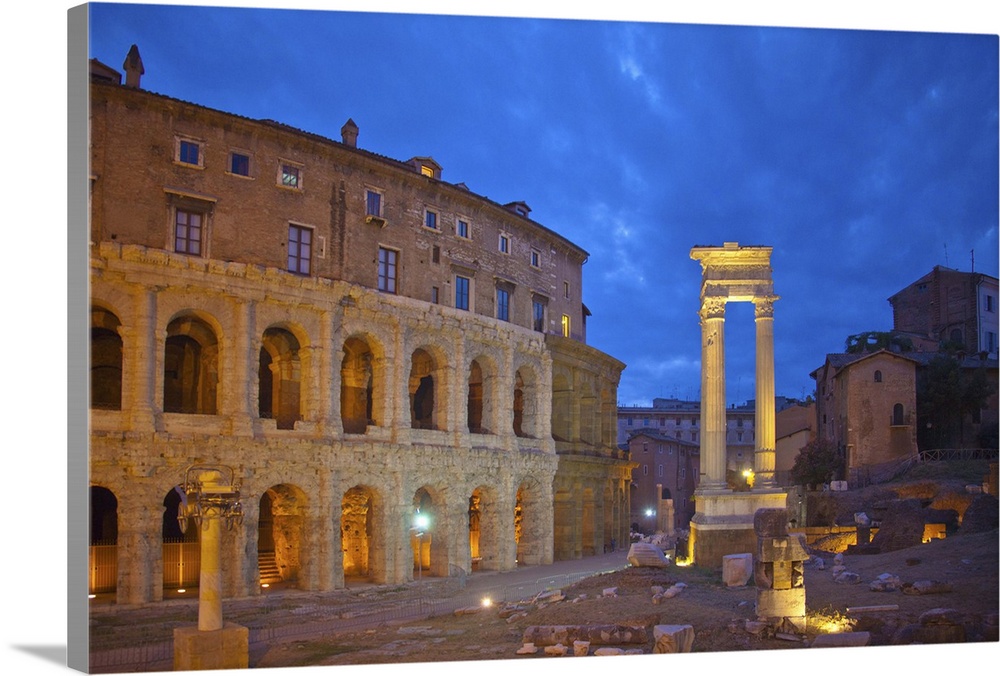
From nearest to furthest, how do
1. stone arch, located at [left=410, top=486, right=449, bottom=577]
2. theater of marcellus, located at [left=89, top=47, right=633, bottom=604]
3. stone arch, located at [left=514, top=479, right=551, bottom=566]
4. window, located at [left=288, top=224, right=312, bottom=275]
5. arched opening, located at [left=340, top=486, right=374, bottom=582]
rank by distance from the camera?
theater of marcellus, located at [left=89, top=47, right=633, bottom=604], window, located at [left=288, top=224, right=312, bottom=275], arched opening, located at [left=340, top=486, right=374, bottom=582], stone arch, located at [left=410, top=486, right=449, bottom=577], stone arch, located at [left=514, top=479, right=551, bottom=566]

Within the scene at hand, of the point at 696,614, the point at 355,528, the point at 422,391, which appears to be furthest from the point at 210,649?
the point at 422,391

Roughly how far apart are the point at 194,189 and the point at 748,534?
52.2ft

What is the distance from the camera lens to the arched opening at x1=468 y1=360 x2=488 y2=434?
108ft

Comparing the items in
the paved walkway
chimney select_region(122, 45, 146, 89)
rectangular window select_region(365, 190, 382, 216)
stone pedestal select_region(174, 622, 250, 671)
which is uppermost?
chimney select_region(122, 45, 146, 89)

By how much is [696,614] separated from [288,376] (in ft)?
48.1

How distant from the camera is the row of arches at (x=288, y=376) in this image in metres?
25.2

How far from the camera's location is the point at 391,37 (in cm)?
1634

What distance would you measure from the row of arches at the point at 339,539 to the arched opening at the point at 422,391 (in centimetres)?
261

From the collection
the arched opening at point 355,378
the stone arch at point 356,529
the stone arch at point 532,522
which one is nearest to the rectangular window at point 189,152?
the arched opening at point 355,378

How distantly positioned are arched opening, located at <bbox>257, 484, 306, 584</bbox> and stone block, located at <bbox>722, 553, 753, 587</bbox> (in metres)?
11.5

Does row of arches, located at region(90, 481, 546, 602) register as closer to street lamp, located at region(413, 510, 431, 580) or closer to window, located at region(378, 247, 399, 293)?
street lamp, located at region(413, 510, 431, 580)

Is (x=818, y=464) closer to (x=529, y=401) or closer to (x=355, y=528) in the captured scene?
(x=529, y=401)

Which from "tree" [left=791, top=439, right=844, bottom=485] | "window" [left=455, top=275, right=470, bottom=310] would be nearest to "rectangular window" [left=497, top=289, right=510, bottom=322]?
"window" [left=455, top=275, right=470, bottom=310]

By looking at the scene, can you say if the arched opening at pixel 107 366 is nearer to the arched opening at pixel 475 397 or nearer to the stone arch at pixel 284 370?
the stone arch at pixel 284 370
